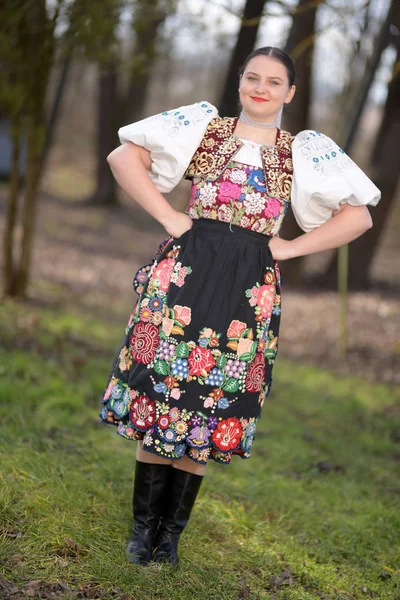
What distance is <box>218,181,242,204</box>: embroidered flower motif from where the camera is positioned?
2502mm

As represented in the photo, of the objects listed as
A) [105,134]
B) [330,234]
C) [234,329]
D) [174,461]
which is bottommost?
[105,134]

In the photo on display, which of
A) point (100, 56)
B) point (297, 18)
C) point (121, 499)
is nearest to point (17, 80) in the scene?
point (100, 56)

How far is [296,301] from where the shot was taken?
8.98 m

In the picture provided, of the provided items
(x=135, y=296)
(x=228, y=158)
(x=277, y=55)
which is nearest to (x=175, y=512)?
(x=228, y=158)

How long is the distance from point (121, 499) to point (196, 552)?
0.47 metres

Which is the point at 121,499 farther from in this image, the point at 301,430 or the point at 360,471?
the point at 301,430

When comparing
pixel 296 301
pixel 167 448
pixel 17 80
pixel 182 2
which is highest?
pixel 182 2

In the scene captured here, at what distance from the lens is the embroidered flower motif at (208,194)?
2512 mm

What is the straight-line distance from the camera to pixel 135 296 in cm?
885

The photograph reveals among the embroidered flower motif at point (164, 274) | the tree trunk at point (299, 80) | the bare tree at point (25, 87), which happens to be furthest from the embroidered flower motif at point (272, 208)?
the bare tree at point (25, 87)

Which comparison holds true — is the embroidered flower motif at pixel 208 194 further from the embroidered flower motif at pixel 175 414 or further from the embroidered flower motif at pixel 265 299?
the embroidered flower motif at pixel 175 414

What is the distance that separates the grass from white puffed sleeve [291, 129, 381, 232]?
1393mm

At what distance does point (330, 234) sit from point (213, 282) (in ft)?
1.54

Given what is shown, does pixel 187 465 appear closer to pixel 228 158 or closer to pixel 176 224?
pixel 176 224
